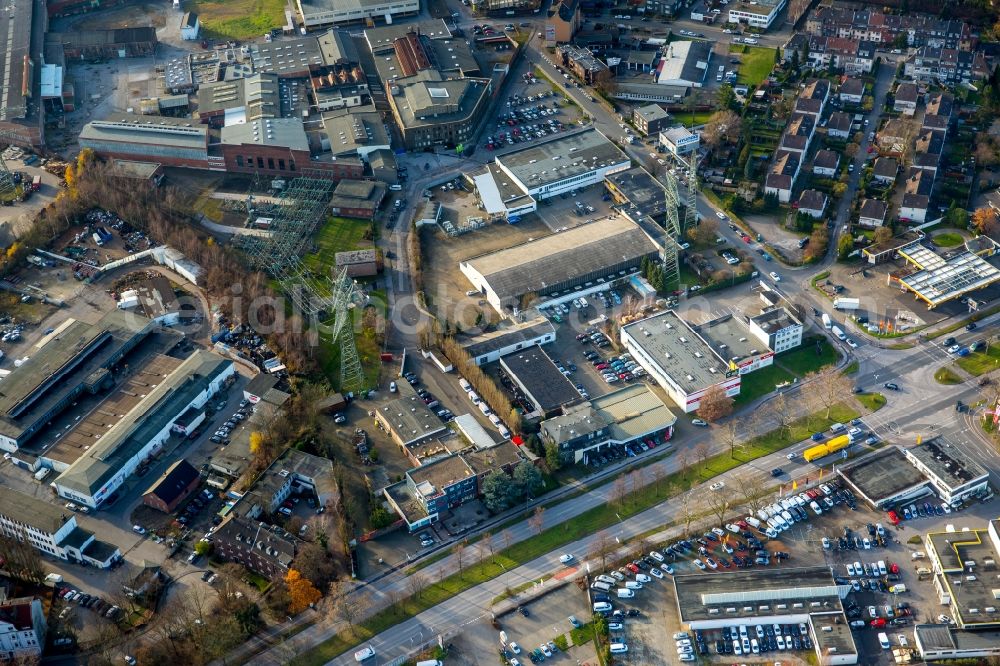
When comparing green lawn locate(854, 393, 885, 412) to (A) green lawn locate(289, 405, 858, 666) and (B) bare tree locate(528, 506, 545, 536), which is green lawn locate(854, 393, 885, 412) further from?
(B) bare tree locate(528, 506, 545, 536)

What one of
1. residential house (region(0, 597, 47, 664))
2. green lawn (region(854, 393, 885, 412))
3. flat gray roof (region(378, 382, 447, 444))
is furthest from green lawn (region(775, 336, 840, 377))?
residential house (region(0, 597, 47, 664))

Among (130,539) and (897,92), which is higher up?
(897,92)

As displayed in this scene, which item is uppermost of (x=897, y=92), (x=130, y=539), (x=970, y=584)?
(x=897, y=92)

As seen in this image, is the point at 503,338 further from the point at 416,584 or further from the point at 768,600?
the point at 768,600

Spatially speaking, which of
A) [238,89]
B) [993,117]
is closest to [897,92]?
[993,117]

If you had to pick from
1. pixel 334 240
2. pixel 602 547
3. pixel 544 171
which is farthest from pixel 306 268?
pixel 602 547

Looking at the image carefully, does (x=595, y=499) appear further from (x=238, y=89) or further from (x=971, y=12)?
(x=971, y=12)

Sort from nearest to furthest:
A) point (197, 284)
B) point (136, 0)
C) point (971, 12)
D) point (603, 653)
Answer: point (603, 653), point (197, 284), point (971, 12), point (136, 0)
